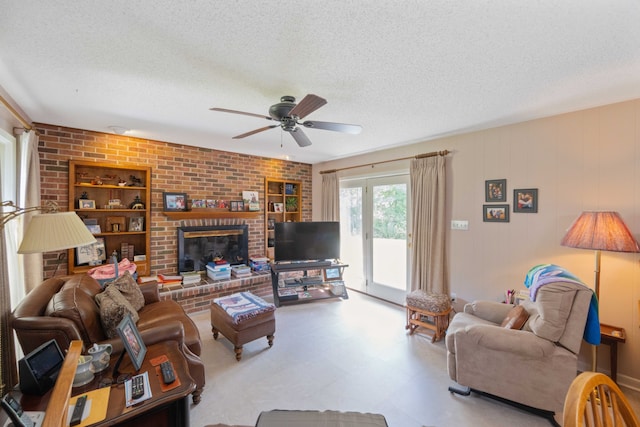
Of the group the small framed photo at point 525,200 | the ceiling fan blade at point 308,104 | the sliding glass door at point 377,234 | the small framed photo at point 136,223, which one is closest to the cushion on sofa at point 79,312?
the small framed photo at point 136,223

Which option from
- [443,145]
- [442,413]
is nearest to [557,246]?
[443,145]

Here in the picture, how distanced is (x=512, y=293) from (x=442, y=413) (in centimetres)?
155

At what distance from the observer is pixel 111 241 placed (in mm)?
3555

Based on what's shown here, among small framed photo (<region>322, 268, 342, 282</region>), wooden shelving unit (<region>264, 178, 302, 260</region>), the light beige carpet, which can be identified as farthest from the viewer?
wooden shelving unit (<region>264, 178, 302, 260</region>)

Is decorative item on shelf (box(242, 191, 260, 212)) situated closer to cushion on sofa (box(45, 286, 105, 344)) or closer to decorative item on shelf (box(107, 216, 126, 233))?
decorative item on shelf (box(107, 216, 126, 233))

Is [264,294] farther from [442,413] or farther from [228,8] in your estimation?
[228,8]

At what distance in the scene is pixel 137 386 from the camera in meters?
1.29

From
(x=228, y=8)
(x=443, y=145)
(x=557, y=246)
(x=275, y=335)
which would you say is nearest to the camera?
(x=228, y=8)

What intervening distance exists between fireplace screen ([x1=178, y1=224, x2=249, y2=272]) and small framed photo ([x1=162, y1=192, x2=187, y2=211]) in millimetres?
314

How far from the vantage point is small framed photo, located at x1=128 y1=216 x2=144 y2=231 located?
3.64 meters

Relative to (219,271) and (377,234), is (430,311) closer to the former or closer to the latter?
(377,234)

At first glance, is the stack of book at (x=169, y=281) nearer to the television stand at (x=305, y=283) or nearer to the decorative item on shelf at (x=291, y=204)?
the television stand at (x=305, y=283)

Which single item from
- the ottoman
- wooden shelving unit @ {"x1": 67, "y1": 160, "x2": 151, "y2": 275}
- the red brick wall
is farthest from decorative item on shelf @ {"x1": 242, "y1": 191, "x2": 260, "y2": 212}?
the ottoman

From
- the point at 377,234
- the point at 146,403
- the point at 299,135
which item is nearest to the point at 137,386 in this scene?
the point at 146,403
